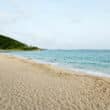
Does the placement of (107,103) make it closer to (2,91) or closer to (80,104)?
(80,104)

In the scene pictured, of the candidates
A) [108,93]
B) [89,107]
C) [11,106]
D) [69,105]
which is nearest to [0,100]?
[11,106]

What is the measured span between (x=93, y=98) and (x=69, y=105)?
5.23ft

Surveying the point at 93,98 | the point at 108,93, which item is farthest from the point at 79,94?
the point at 108,93

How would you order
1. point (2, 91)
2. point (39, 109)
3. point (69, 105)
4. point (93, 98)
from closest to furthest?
point (39, 109) < point (69, 105) < point (93, 98) < point (2, 91)

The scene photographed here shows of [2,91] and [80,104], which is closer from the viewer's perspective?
[80,104]

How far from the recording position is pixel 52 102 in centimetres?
775

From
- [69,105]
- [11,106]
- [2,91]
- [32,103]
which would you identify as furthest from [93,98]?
[2,91]

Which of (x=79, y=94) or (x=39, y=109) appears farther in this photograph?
(x=79, y=94)

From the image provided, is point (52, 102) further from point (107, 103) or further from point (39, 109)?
point (107, 103)

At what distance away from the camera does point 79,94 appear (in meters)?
9.27

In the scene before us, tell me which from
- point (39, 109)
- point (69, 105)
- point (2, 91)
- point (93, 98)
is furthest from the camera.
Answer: point (2, 91)

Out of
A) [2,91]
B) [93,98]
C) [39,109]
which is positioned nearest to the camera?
[39,109]

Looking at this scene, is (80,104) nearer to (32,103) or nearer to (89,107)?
(89,107)

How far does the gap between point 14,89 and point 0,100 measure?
2.04 meters
